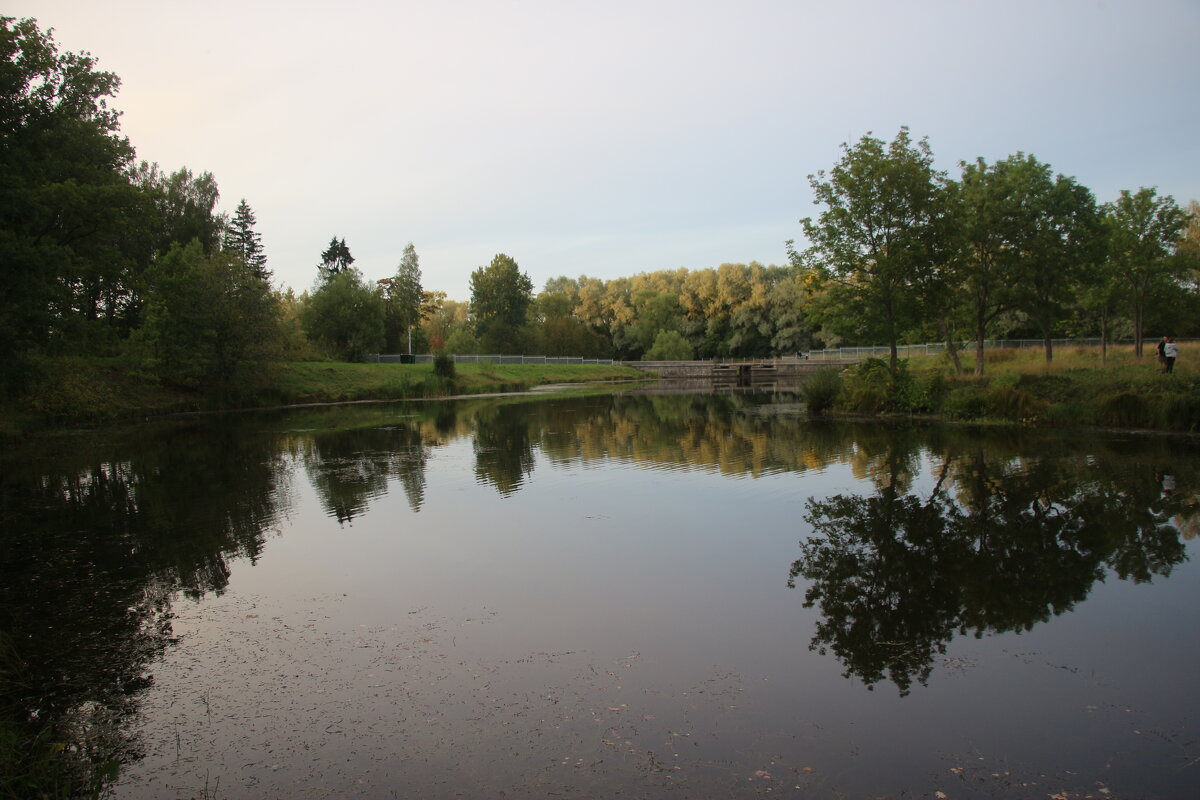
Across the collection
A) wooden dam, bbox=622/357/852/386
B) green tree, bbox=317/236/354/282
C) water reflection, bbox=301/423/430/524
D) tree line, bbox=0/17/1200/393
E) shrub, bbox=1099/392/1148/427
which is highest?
green tree, bbox=317/236/354/282

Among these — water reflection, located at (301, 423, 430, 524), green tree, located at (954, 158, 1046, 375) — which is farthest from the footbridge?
water reflection, located at (301, 423, 430, 524)

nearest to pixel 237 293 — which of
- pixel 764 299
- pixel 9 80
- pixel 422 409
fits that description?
pixel 422 409

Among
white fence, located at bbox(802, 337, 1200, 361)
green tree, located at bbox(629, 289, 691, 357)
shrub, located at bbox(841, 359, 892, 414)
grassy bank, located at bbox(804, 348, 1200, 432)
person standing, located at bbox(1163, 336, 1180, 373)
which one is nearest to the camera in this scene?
grassy bank, located at bbox(804, 348, 1200, 432)

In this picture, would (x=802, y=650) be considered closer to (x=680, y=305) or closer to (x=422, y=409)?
(x=422, y=409)

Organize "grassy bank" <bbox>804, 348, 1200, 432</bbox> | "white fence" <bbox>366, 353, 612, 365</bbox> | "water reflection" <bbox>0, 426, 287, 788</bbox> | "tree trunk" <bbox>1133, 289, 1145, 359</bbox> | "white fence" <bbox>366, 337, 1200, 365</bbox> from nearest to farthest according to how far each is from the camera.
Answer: "water reflection" <bbox>0, 426, 287, 788</bbox>
"grassy bank" <bbox>804, 348, 1200, 432</bbox>
"tree trunk" <bbox>1133, 289, 1145, 359</bbox>
"white fence" <bbox>366, 337, 1200, 365</bbox>
"white fence" <bbox>366, 353, 612, 365</bbox>

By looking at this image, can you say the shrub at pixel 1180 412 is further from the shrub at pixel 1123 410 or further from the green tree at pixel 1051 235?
the green tree at pixel 1051 235

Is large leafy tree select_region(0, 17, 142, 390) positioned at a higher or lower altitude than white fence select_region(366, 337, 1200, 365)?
higher

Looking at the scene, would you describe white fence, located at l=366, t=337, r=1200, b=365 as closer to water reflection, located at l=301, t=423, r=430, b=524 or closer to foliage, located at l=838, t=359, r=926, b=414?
foliage, located at l=838, t=359, r=926, b=414

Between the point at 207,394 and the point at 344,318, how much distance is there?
70.2ft

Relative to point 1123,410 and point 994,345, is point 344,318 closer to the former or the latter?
point 994,345

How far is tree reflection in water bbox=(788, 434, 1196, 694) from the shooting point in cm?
730

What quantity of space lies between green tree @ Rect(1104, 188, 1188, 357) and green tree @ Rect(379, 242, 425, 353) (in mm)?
58970

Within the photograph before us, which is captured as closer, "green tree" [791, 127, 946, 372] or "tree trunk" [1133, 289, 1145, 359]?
"green tree" [791, 127, 946, 372]

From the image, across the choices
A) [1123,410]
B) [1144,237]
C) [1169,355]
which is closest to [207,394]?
[1123,410]
